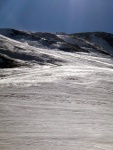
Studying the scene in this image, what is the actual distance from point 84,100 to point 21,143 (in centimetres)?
544

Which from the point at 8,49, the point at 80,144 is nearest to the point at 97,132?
the point at 80,144

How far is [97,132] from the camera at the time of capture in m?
6.50

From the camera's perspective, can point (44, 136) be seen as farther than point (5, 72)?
No

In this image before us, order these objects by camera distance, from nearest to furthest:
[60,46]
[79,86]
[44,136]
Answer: [44,136] < [79,86] < [60,46]

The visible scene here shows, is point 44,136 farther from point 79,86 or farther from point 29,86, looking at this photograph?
point 79,86

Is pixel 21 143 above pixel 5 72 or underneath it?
underneath

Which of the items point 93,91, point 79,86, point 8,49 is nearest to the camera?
point 93,91

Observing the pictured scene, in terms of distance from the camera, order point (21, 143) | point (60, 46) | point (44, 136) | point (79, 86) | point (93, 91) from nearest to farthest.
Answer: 1. point (21, 143)
2. point (44, 136)
3. point (93, 91)
4. point (79, 86)
5. point (60, 46)

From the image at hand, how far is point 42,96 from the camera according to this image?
10.7m

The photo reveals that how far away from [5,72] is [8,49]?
962cm

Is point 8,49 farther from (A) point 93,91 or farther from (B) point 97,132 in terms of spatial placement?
(B) point 97,132

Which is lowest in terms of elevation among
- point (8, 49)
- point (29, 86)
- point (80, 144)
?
point (80, 144)

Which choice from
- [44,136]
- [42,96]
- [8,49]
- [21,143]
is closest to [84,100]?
[42,96]

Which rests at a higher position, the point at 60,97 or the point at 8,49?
the point at 8,49
